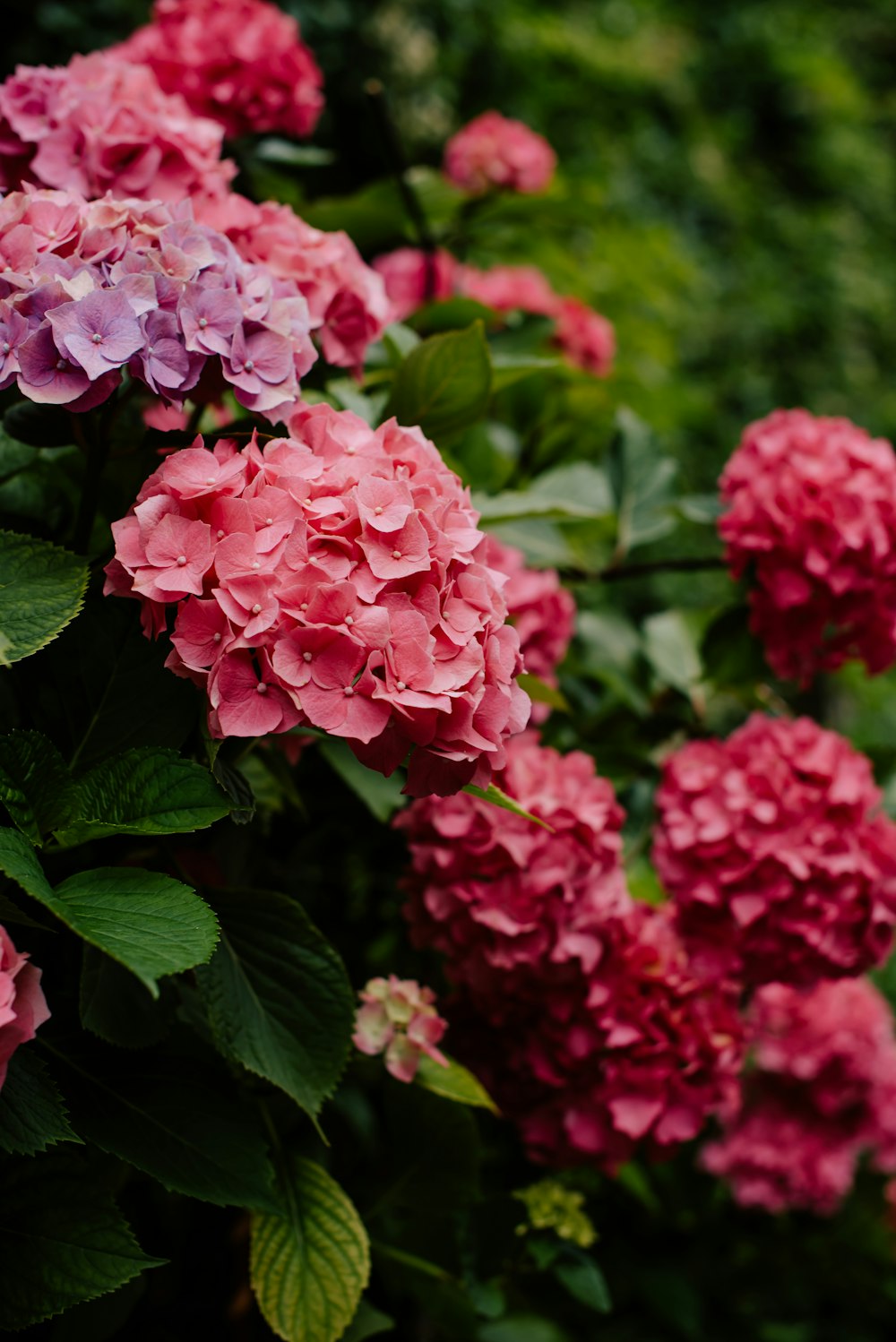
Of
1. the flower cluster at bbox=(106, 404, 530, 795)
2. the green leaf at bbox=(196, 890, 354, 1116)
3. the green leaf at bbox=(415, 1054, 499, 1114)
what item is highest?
the flower cluster at bbox=(106, 404, 530, 795)

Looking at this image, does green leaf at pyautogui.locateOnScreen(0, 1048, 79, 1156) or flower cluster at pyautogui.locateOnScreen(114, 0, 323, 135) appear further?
flower cluster at pyautogui.locateOnScreen(114, 0, 323, 135)

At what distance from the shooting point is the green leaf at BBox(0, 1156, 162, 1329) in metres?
0.58

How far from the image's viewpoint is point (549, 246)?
7.10ft

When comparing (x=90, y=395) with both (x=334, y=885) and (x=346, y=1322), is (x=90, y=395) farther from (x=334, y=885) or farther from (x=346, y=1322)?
(x=334, y=885)

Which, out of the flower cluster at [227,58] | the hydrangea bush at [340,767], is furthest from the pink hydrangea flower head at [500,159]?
the flower cluster at [227,58]

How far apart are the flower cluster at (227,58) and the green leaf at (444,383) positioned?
541 millimetres

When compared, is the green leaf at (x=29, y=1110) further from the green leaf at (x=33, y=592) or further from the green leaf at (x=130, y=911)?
the green leaf at (x=33, y=592)

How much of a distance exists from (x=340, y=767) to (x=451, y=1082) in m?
0.25

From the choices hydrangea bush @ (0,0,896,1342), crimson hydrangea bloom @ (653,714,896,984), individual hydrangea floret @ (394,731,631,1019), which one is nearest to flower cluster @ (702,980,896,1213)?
hydrangea bush @ (0,0,896,1342)

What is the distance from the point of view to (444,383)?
87cm

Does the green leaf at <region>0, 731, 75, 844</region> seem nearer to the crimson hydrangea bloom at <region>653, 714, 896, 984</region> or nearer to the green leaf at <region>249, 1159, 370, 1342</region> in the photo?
the green leaf at <region>249, 1159, 370, 1342</region>

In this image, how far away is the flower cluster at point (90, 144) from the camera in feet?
2.69

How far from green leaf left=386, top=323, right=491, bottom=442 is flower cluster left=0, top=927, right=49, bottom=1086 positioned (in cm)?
51

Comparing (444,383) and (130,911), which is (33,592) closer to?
(130,911)
